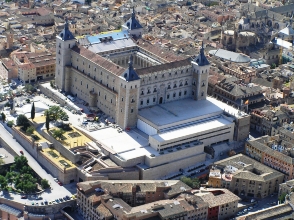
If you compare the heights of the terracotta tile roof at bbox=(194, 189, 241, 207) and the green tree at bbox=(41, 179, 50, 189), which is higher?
the terracotta tile roof at bbox=(194, 189, 241, 207)

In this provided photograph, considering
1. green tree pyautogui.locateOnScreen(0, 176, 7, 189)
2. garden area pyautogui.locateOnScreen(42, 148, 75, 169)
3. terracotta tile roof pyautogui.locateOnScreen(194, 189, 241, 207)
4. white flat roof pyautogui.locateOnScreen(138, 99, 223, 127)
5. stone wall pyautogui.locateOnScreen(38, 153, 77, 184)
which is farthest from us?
white flat roof pyautogui.locateOnScreen(138, 99, 223, 127)

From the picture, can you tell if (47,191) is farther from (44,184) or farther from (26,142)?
(26,142)

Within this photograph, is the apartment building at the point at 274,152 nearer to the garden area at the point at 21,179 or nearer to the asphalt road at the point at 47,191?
the asphalt road at the point at 47,191

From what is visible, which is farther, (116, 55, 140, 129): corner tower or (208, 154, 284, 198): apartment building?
(116, 55, 140, 129): corner tower

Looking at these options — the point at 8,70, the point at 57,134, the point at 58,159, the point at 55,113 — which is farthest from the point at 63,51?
the point at 58,159

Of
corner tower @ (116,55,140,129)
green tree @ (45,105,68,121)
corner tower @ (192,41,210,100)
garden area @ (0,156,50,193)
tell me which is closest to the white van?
green tree @ (45,105,68,121)

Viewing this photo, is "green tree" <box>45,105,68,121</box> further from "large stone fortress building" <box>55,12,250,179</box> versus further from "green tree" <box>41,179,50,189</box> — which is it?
"green tree" <box>41,179,50,189</box>

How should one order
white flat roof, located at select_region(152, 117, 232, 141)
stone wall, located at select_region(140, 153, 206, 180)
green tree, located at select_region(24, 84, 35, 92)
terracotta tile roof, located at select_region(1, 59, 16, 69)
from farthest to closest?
terracotta tile roof, located at select_region(1, 59, 16, 69)
green tree, located at select_region(24, 84, 35, 92)
white flat roof, located at select_region(152, 117, 232, 141)
stone wall, located at select_region(140, 153, 206, 180)
